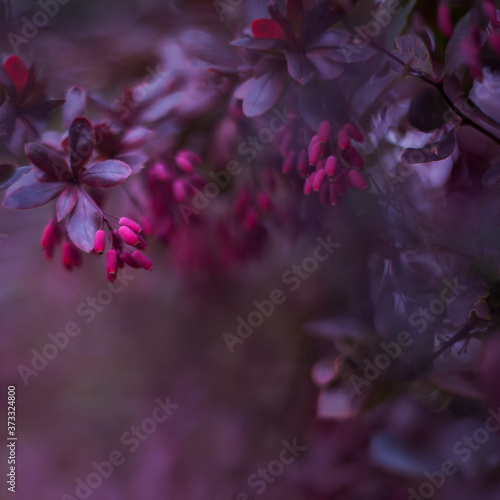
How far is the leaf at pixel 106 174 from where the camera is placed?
703mm

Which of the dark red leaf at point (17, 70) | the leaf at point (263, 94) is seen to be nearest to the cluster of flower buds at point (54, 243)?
the dark red leaf at point (17, 70)

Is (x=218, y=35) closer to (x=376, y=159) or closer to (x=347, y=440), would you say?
(x=376, y=159)

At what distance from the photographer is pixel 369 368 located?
0.90 metres

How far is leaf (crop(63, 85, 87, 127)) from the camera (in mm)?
791

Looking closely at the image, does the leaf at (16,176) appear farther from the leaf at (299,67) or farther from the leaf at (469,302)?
the leaf at (469,302)

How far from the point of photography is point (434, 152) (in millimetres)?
729

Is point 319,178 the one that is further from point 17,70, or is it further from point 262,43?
point 17,70

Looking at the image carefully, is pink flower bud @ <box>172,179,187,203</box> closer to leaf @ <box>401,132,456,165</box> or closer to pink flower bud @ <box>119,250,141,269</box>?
pink flower bud @ <box>119,250,141,269</box>

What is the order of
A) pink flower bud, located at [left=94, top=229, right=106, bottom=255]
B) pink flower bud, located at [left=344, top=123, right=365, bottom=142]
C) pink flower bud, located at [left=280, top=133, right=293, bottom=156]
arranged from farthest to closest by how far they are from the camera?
pink flower bud, located at [left=280, top=133, right=293, bottom=156] < pink flower bud, located at [left=344, top=123, right=365, bottom=142] < pink flower bud, located at [left=94, top=229, right=106, bottom=255]

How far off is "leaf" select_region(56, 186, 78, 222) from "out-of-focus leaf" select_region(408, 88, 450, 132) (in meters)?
0.53

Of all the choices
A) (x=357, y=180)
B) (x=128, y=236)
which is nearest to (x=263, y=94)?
(x=357, y=180)

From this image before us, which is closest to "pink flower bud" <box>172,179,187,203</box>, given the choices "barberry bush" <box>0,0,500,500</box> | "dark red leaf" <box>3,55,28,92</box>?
"barberry bush" <box>0,0,500,500</box>

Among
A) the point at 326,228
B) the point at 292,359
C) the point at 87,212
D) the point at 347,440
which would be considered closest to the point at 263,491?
the point at 347,440

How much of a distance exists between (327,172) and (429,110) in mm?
182
